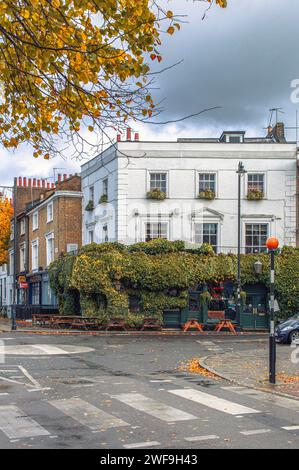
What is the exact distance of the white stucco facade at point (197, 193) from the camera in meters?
37.9

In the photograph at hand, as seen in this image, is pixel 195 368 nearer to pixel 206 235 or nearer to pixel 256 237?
pixel 206 235

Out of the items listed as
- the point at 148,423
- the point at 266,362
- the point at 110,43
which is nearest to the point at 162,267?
the point at 266,362

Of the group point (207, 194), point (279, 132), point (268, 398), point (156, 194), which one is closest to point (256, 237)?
point (207, 194)

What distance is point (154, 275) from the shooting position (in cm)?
3572

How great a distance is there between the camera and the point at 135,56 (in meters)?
8.42

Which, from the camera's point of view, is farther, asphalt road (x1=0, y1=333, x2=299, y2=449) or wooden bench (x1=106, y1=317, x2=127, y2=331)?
wooden bench (x1=106, y1=317, x2=127, y2=331)

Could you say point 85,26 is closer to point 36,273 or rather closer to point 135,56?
point 135,56

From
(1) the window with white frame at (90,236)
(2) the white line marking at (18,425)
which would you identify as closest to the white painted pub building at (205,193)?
(1) the window with white frame at (90,236)

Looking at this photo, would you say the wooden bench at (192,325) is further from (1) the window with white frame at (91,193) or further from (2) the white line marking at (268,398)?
(2) the white line marking at (268,398)

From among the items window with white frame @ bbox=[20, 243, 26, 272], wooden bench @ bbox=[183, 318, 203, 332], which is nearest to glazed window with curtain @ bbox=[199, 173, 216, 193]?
wooden bench @ bbox=[183, 318, 203, 332]

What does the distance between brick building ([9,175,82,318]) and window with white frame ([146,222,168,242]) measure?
7.86m

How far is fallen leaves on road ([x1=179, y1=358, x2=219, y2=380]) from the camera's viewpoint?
54.3 feet

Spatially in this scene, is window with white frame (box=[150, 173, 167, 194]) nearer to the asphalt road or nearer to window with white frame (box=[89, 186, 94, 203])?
→ window with white frame (box=[89, 186, 94, 203])
